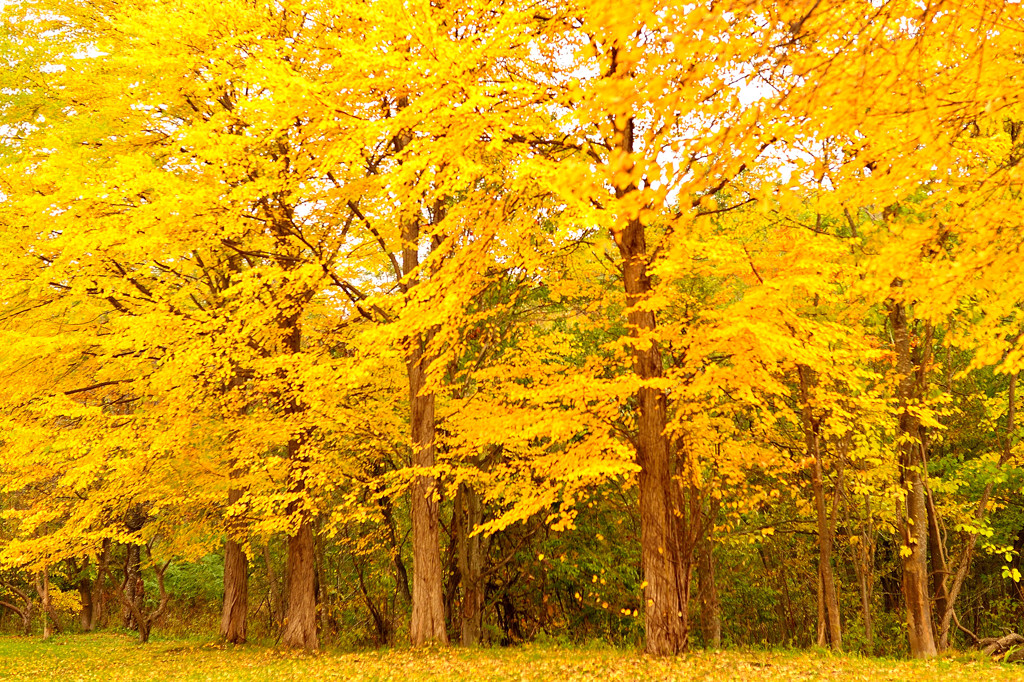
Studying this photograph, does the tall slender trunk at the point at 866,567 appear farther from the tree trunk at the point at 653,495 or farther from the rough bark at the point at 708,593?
the tree trunk at the point at 653,495

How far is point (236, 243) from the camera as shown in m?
14.0

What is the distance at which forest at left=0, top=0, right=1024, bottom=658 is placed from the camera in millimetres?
7723

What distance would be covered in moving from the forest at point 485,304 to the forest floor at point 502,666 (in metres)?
0.82

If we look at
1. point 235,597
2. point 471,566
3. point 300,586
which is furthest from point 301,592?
point 471,566

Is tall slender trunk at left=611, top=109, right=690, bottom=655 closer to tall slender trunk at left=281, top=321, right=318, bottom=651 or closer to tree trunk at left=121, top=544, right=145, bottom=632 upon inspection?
tall slender trunk at left=281, top=321, right=318, bottom=651

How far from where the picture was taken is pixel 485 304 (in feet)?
46.3

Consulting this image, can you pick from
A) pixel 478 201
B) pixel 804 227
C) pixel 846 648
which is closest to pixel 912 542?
pixel 804 227

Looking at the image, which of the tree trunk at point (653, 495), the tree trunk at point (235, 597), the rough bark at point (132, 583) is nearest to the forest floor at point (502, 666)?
the tree trunk at point (653, 495)

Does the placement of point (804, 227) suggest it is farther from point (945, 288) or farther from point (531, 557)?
point (531, 557)

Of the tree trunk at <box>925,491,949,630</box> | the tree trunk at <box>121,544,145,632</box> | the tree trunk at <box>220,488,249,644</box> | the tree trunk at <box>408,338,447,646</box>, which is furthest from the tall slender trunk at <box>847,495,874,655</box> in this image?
the tree trunk at <box>121,544,145,632</box>

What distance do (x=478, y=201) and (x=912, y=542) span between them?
802 cm

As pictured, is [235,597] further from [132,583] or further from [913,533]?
[913,533]

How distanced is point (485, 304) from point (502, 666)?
6519 mm

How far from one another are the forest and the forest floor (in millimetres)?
818
